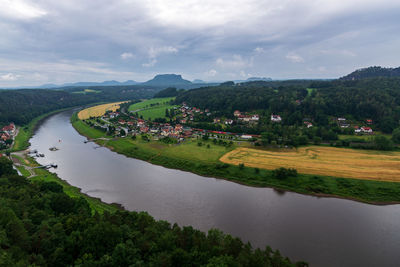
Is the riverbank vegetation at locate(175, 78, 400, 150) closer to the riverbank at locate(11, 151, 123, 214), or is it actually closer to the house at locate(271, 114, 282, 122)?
the house at locate(271, 114, 282, 122)

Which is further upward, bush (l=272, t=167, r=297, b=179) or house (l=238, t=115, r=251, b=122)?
house (l=238, t=115, r=251, b=122)

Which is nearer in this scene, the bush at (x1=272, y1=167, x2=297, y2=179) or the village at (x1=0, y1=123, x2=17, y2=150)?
the bush at (x1=272, y1=167, x2=297, y2=179)

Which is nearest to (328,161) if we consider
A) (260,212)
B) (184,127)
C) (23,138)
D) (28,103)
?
(260,212)

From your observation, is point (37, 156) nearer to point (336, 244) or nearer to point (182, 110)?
point (336, 244)

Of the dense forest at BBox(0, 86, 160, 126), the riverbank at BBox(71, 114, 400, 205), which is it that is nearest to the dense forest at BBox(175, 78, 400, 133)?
the riverbank at BBox(71, 114, 400, 205)

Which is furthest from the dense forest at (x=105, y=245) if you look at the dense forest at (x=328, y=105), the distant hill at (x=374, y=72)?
the distant hill at (x=374, y=72)

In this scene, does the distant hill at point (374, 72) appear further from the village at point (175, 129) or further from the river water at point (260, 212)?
the river water at point (260, 212)
